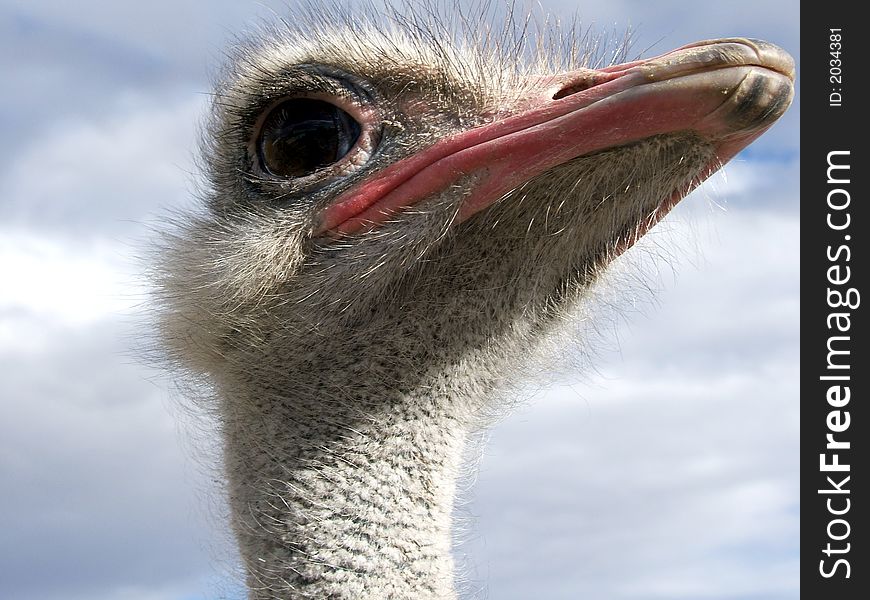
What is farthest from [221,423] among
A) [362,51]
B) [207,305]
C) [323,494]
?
[362,51]

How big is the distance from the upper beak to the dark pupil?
0.17 metres

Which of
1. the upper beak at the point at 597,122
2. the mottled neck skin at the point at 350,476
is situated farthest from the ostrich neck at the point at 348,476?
the upper beak at the point at 597,122

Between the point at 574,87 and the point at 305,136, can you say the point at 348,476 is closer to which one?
the point at 305,136

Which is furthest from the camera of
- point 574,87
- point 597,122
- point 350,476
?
point 350,476

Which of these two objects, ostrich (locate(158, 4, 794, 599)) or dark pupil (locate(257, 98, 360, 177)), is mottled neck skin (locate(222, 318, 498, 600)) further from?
dark pupil (locate(257, 98, 360, 177))

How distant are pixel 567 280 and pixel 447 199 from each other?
2.04 ft

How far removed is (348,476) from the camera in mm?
3424

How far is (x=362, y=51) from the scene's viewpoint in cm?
362

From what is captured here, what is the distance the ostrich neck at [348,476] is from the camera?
3.33 meters

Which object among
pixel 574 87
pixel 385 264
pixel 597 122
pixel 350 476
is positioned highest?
pixel 574 87

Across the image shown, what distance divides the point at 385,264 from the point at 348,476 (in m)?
0.61

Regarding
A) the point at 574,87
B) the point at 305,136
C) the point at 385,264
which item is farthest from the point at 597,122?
the point at 305,136

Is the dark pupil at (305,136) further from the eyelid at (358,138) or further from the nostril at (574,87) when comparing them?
the nostril at (574,87)

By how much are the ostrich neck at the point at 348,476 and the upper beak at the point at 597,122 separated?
466 millimetres
